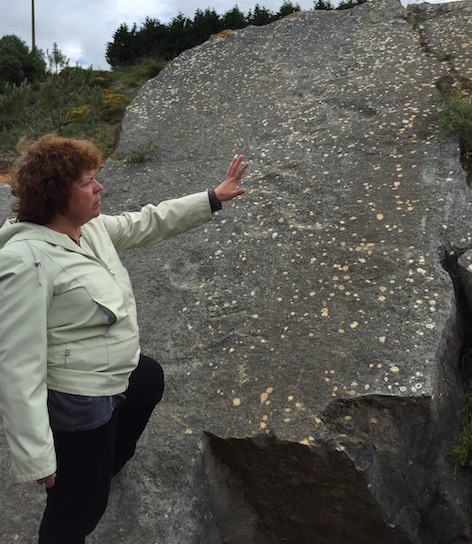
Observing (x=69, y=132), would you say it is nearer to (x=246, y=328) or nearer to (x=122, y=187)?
(x=122, y=187)

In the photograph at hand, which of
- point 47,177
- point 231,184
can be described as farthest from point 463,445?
point 47,177

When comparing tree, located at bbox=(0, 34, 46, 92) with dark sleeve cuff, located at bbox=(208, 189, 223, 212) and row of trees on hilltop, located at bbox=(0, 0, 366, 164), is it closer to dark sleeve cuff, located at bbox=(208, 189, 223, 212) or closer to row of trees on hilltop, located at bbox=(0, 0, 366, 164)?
row of trees on hilltop, located at bbox=(0, 0, 366, 164)

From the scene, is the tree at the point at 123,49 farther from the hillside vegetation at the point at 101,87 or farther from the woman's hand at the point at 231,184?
the woman's hand at the point at 231,184

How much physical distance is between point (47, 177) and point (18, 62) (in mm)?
11703

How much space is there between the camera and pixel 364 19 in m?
6.48

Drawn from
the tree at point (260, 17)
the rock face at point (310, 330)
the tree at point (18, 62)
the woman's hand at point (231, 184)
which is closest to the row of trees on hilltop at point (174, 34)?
the tree at point (260, 17)

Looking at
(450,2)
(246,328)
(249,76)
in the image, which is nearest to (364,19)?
(450,2)

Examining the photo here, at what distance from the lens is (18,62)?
1253 cm

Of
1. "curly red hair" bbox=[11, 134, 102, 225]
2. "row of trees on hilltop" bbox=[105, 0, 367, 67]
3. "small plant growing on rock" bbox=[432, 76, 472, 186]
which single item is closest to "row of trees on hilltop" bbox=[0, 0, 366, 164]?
"row of trees on hilltop" bbox=[105, 0, 367, 67]

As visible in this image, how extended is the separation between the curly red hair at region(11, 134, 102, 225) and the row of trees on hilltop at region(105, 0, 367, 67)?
1341 cm

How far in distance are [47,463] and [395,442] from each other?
182cm

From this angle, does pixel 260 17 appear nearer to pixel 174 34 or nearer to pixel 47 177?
pixel 174 34

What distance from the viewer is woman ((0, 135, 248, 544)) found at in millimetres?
2016

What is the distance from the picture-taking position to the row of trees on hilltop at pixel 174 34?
49.0 feet
